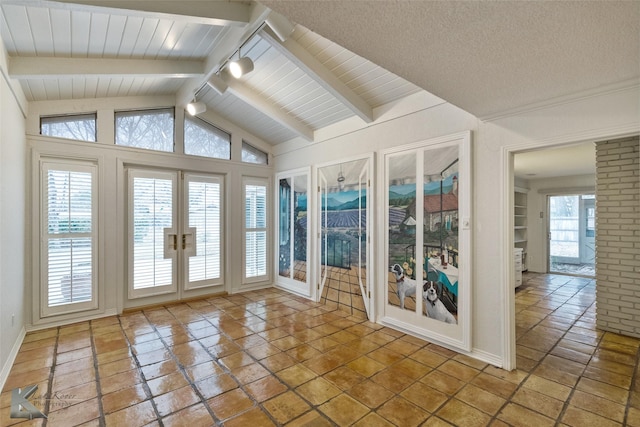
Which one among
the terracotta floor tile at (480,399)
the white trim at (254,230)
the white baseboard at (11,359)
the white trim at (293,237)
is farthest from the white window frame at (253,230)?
the terracotta floor tile at (480,399)

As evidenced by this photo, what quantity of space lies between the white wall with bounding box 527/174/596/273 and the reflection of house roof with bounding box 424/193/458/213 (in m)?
6.13

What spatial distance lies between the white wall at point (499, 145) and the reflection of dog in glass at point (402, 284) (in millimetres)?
676

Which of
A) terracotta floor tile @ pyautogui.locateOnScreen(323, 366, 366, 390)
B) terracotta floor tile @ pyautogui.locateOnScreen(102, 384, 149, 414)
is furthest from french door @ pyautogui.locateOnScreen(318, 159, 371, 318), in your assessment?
terracotta floor tile @ pyautogui.locateOnScreen(102, 384, 149, 414)

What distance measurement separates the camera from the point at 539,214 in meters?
7.56

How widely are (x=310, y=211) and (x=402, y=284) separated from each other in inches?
77.0

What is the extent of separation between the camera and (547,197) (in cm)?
757

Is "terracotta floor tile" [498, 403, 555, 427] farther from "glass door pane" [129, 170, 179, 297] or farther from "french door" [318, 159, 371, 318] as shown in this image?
"glass door pane" [129, 170, 179, 297]

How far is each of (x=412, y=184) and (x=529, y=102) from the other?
1286mm

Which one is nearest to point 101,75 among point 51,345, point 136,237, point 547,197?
point 136,237

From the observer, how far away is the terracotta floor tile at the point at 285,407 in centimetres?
205

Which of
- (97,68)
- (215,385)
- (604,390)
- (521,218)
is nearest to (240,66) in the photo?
(97,68)

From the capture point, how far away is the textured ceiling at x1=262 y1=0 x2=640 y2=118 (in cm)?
132

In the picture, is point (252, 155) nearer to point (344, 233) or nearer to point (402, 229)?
point (344, 233)

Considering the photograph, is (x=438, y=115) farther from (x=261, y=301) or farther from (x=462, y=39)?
(x=261, y=301)
